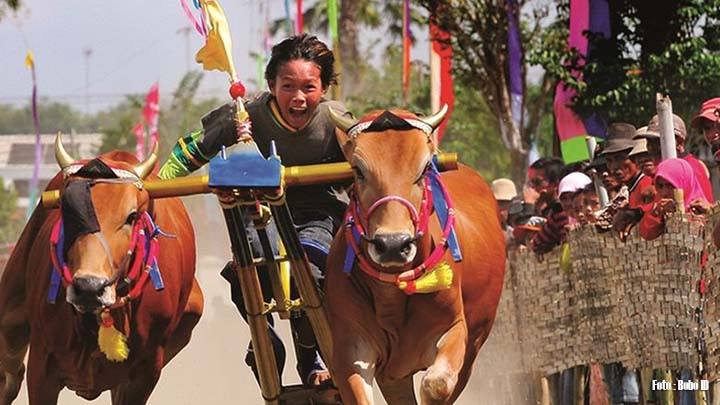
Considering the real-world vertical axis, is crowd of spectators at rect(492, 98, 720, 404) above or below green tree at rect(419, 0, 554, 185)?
below

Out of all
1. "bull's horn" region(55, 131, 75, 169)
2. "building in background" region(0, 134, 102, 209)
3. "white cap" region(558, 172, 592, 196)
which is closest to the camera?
"bull's horn" region(55, 131, 75, 169)

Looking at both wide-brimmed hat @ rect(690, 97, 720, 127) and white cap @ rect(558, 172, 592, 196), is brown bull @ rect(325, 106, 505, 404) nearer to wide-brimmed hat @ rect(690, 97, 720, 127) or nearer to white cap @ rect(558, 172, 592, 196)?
wide-brimmed hat @ rect(690, 97, 720, 127)

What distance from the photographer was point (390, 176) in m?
7.18

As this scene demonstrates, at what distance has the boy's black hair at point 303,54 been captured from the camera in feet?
27.1

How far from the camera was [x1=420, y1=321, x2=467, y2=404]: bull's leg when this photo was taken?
7.23m

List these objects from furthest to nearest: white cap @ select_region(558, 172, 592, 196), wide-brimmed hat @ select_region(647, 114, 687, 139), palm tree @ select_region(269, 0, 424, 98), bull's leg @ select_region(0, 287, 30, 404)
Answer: palm tree @ select_region(269, 0, 424, 98), white cap @ select_region(558, 172, 592, 196), wide-brimmed hat @ select_region(647, 114, 687, 139), bull's leg @ select_region(0, 287, 30, 404)

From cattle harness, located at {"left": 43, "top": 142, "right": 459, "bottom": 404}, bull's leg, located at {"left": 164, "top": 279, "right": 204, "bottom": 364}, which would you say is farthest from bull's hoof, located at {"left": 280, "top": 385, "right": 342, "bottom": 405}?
bull's leg, located at {"left": 164, "top": 279, "right": 204, "bottom": 364}

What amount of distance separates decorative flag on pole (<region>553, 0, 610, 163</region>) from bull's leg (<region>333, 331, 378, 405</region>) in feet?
25.2

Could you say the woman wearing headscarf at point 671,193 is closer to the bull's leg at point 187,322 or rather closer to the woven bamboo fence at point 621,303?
the woven bamboo fence at point 621,303

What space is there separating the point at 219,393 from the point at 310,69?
6103mm

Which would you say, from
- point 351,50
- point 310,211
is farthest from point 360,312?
point 351,50

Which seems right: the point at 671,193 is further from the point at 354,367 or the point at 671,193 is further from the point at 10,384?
the point at 10,384

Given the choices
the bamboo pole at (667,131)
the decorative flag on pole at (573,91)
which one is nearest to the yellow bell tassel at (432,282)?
the bamboo pole at (667,131)

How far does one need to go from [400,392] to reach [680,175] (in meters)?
2.15
